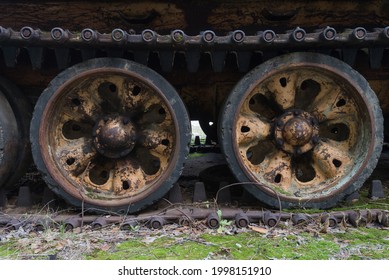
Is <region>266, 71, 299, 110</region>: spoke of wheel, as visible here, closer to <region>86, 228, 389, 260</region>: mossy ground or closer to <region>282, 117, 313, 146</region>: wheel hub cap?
<region>282, 117, 313, 146</region>: wheel hub cap

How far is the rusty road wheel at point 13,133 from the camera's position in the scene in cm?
315

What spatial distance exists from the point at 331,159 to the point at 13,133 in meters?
2.70

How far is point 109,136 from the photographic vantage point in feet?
10.2

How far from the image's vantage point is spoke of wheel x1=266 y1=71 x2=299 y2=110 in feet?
10.6

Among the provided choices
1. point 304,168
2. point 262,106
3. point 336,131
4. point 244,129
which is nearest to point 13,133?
point 244,129

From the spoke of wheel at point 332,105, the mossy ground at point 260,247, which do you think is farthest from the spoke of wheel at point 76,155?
the spoke of wheel at point 332,105

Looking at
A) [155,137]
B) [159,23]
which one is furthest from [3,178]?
[159,23]

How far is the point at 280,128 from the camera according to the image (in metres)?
3.22

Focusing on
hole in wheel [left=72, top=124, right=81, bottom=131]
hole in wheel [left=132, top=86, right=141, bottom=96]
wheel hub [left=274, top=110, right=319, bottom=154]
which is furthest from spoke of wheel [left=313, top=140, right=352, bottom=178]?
hole in wheel [left=72, top=124, right=81, bottom=131]

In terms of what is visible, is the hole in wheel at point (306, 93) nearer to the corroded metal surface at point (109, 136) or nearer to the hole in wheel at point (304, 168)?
the hole in wheel at point (304, 168)

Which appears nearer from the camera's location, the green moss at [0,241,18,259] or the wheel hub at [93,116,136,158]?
the green moss at [0,241,18,259]

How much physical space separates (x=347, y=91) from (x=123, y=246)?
7.09 ft

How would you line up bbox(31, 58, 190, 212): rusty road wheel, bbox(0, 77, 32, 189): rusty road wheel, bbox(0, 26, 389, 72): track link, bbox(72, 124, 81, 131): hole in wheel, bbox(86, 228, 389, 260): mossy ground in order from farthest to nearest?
bbox(72, 124, 81, 131): hole in wheel, bbox(0, 77, 32, 189): rusty road wheel, bbox(31, 58, 190, 212): rusty road wheel, bbox(0, 26, 389, 72): track link, bbox(86, 228, 389, 260): mossy ground

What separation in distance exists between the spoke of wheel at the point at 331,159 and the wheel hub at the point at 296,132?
0.11 m
